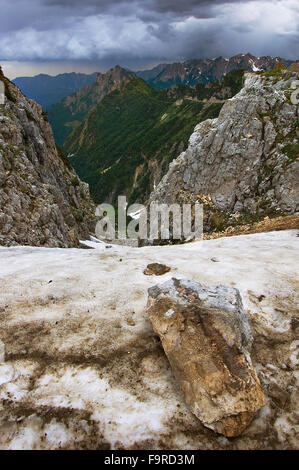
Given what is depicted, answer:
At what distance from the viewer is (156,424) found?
790 centimetres

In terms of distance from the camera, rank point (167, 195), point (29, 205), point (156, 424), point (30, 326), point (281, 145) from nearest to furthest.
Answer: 1. point (156, 424)
2. point (30, 326)
3. point (29, 205)
4. point (281, 145)
5. point (167, 195)

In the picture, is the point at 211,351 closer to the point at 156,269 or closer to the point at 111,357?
the point at 111,357

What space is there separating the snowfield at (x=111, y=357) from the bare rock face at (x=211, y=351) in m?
0.60

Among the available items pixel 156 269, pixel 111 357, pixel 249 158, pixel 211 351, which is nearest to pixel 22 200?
pixel 156 269

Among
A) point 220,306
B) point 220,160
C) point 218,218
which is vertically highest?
point 220,160

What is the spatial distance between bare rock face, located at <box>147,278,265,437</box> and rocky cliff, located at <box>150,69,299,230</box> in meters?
42.8

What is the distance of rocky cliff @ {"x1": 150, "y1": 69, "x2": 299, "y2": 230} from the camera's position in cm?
5121

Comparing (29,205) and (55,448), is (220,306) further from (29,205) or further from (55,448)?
(29,205)

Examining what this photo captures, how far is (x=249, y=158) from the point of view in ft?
189

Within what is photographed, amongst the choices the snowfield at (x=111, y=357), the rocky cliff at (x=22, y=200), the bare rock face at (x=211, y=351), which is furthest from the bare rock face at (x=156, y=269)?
the rocky cliff at (x=22, y=200)

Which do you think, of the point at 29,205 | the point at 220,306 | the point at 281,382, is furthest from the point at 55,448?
the point at 29,205

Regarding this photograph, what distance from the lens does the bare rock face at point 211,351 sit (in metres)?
7.57

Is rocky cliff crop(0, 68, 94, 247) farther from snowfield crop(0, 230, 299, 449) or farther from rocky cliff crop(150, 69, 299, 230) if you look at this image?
rocky cliff crop(150, 69, 299, 230)
